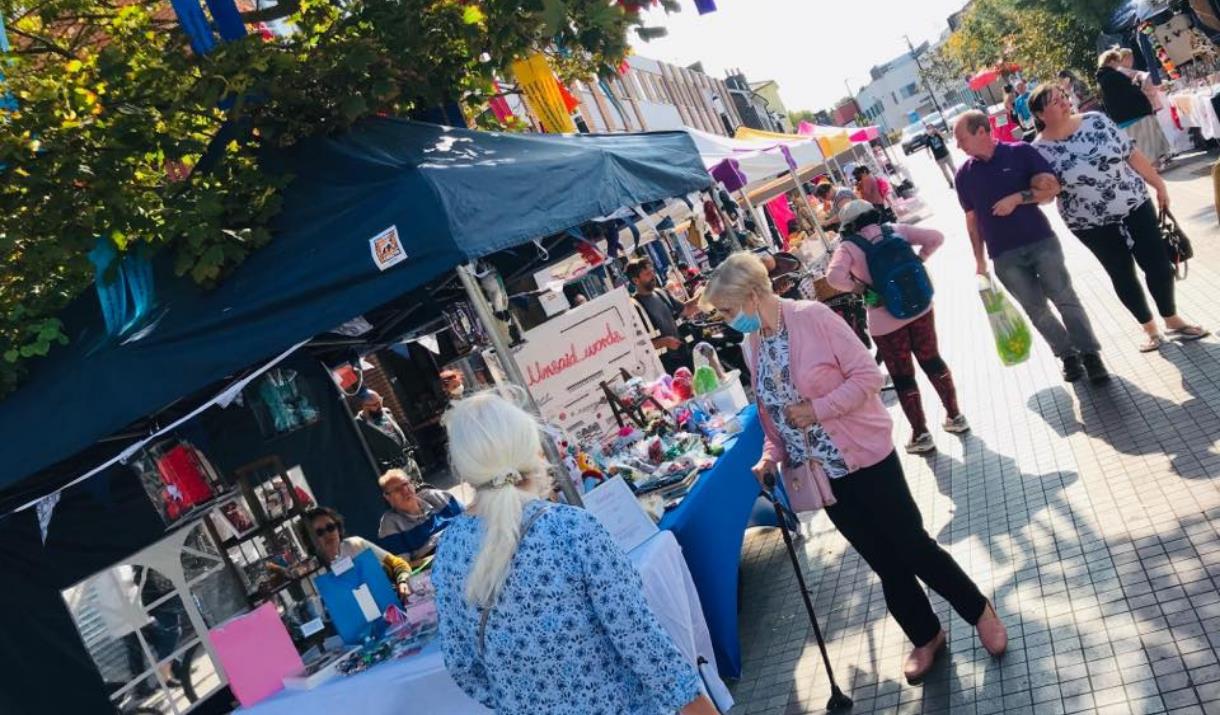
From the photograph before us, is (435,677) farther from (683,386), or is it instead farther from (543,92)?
(543,92)

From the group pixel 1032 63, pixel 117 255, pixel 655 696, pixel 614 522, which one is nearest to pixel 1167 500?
pixel 614 522

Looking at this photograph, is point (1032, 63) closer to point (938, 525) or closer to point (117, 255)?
point (938, 525)

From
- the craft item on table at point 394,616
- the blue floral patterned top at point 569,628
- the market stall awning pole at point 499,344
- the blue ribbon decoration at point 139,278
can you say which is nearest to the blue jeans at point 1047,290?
the market stall awning pole at point 499,344

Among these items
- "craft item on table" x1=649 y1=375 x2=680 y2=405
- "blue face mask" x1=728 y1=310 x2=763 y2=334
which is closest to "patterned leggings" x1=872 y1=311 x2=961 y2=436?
"craft item on table" x1=649 y1=375 x2=680 y2=405

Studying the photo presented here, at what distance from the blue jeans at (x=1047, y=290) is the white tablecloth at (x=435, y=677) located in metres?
3.38

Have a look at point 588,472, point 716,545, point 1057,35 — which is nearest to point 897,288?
point 716,545

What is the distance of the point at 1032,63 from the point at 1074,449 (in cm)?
2761

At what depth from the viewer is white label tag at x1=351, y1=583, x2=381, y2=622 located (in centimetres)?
468

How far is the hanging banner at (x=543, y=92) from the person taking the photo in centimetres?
647

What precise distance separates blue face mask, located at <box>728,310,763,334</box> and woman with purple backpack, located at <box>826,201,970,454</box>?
2.40 m

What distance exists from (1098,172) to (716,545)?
3.44m

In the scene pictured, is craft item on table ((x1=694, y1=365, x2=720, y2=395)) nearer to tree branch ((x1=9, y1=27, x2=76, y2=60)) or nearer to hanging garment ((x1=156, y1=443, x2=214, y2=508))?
hanging garment ((x1=156, y1=443, x2=214, y2=508))

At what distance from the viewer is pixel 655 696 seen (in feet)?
8.91

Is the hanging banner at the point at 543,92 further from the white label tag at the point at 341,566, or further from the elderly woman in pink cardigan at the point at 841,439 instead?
the white label tag at the point at 341,566
